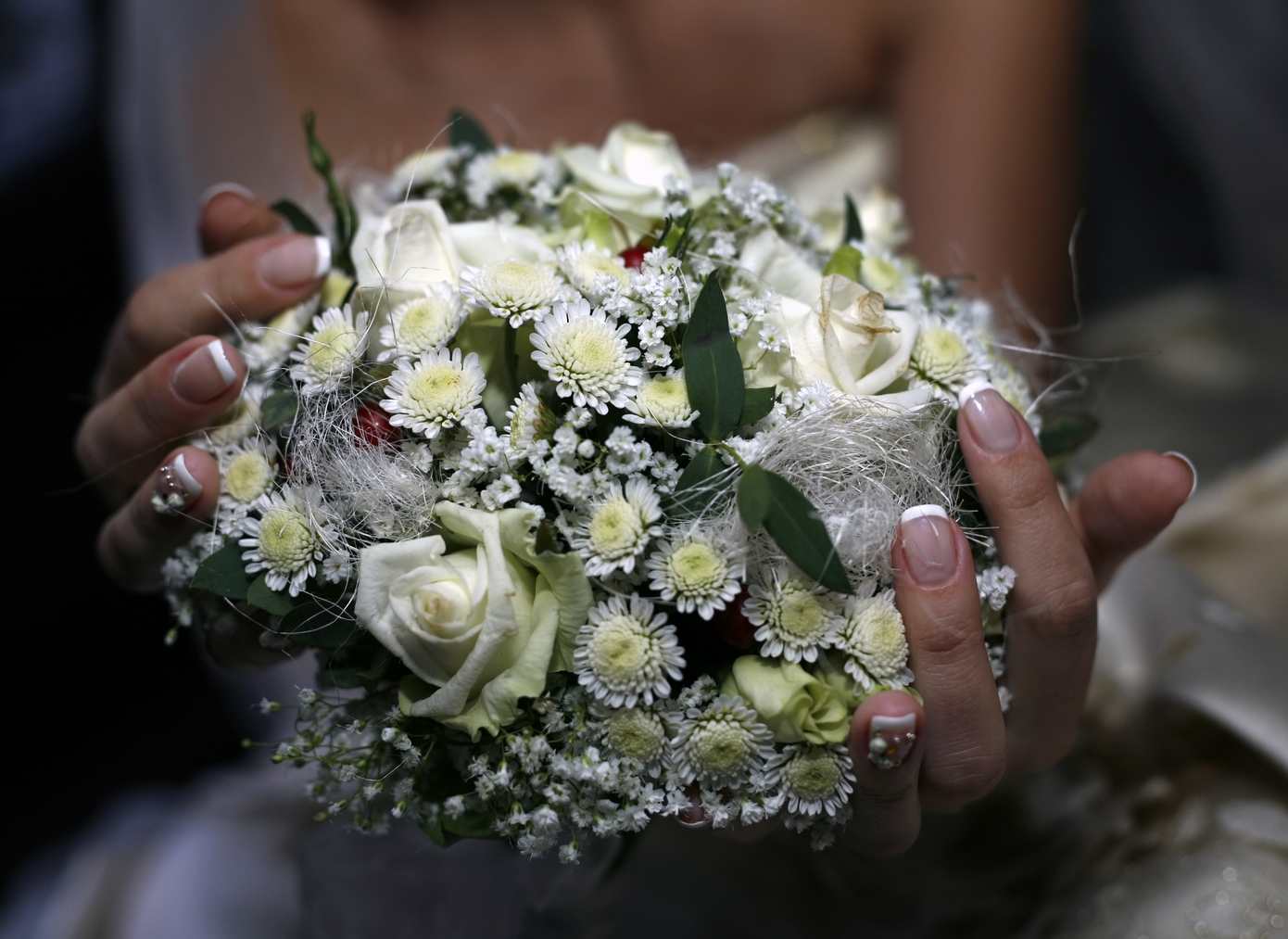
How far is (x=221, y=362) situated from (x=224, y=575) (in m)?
0.16

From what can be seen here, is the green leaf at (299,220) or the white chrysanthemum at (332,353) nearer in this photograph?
the white chrysanthemum at (332,353)

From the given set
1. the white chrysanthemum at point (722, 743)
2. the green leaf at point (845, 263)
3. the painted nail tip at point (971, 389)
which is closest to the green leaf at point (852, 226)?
the green leaf at point (845, 263)

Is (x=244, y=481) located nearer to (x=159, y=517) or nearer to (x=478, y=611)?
(x=159, y=517)

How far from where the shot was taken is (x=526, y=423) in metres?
0.58

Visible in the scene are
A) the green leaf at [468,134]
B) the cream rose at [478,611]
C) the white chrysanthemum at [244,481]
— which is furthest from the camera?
the green leaf at [468,134]

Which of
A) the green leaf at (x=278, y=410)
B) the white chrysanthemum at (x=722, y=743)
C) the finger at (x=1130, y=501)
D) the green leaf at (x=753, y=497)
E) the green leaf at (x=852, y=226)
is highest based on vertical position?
the green leaf at (x=278, y=410)

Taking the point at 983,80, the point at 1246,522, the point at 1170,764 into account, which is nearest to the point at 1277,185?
the point at 983,80

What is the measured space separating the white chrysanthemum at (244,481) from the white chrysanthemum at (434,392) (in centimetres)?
11

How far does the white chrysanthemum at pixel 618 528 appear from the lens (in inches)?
→ 22.1

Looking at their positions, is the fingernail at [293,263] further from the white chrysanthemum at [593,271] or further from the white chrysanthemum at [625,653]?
the white chrysanthemum at [625,653]

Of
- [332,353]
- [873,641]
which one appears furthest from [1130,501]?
[332,353]

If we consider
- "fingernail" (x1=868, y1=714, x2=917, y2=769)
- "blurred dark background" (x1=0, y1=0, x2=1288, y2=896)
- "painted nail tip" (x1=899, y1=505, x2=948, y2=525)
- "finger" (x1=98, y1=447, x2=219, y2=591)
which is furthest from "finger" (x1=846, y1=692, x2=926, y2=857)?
"blurred dark background" (x1=0, y1=0, x2=1288, y2=896)

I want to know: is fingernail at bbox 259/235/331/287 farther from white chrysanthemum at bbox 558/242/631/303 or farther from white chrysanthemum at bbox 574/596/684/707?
white chrysanthemum at bbox 574/596/684/707

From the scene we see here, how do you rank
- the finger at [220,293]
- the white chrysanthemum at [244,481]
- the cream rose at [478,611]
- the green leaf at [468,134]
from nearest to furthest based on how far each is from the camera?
the cream rose at [478,611] → the white chrysanthemum at [244,481] → the finger at [220,293] → the green leaf at [468,134]
